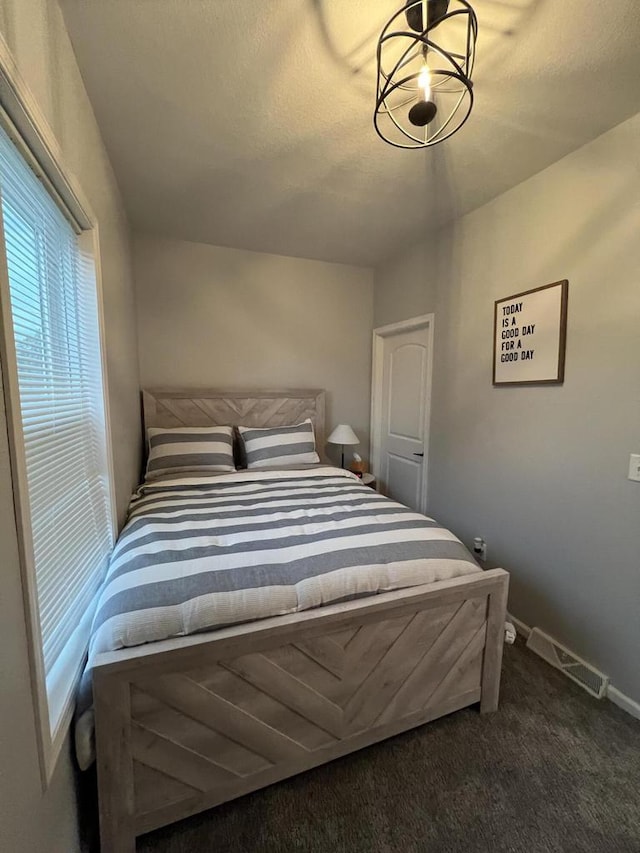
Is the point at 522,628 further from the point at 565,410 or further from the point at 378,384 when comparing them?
the point at 378,384

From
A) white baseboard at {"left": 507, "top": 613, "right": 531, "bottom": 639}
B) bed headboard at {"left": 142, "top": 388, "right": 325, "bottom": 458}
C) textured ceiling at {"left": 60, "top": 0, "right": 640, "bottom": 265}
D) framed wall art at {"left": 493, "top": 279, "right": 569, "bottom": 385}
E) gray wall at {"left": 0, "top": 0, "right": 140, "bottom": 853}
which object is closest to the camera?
gray wall at {"left": 0, "top": 0, "right": 140, "bottom": 853}

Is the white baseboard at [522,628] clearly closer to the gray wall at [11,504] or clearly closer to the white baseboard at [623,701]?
the white baseboard at [623,701]

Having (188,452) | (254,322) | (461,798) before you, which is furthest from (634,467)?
(254,322)

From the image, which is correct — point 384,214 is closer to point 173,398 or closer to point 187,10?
point 187,10

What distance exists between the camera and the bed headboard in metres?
2.83

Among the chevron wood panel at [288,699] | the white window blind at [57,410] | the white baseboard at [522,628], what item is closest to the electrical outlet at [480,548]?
the white baseboard at [522,628]

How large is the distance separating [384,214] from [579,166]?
3.53ft

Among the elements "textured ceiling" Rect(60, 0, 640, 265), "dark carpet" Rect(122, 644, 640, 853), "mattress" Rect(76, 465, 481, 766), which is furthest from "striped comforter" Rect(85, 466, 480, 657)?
"textured ceiling" Rect(60, 0, 640, 265)

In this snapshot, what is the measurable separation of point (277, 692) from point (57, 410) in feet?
3.77

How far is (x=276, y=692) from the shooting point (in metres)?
1.15

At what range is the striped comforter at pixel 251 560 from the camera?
109 centimetres

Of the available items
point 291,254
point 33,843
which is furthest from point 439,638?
point 291,254

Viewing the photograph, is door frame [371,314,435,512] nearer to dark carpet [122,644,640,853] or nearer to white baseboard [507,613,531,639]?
white baseboard [507,613,531,639]

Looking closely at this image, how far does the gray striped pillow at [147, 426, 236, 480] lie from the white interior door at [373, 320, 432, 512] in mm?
1488
